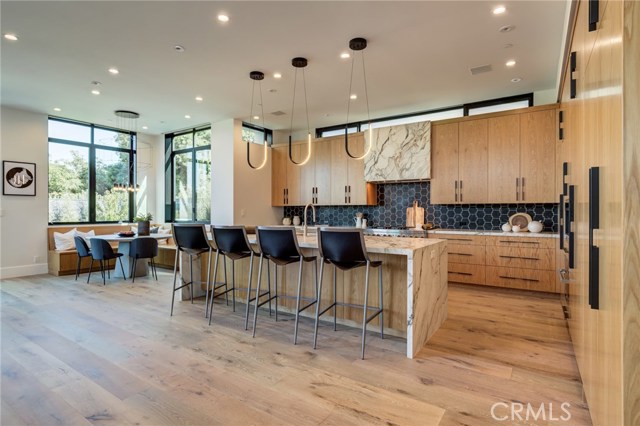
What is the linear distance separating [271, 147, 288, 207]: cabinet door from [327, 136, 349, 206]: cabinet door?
4.05 feet

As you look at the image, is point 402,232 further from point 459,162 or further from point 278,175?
point 278,175

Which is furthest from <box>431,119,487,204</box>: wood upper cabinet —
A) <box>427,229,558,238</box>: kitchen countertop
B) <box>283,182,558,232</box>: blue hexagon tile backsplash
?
<box>427,229,558,238</box>: kitchen countertop

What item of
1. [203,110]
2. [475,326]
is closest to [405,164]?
[475,326]

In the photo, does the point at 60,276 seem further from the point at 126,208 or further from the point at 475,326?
the point at 475,326

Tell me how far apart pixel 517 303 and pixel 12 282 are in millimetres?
7952

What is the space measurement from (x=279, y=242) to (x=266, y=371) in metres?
1.15

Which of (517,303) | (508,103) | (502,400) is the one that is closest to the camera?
(502,400)

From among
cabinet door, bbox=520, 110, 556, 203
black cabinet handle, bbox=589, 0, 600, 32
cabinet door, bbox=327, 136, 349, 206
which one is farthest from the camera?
cabinet door, bbox=327, 136, 349, 206

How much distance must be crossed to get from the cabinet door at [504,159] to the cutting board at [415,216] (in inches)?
48.1

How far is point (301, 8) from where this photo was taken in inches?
122

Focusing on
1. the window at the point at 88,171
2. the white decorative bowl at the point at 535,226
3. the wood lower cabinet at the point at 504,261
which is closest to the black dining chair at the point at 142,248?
the window at the point at 88,171

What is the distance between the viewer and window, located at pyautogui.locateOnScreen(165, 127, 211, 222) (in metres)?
7.52

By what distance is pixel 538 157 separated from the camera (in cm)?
488

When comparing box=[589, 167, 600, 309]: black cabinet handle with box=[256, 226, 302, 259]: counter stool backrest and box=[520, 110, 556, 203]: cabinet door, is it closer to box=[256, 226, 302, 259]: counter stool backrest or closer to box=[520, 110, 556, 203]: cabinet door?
box=[256, 226, 302, 259]: counter stool backrest
